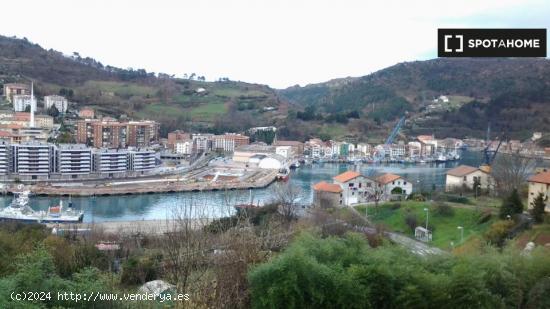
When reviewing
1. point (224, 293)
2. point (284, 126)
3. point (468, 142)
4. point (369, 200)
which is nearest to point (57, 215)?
point (369, 200)

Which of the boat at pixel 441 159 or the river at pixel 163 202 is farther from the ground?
the boat at pixel 441 159

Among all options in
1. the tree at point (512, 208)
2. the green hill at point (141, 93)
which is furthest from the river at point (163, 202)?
the green hill at point (141, 93)

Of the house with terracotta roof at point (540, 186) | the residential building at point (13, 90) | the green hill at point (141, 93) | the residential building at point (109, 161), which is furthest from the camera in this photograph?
the green hill at point (141, 93)

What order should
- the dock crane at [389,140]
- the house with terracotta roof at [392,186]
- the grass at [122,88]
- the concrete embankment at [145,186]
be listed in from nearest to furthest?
the house with terracotta roof at [392,186]
the concrete embankment at [145,186]
the dock crane at [389,140]
the grass at [122,88]

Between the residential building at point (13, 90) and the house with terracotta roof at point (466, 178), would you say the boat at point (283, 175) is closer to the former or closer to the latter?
the house with terracotta roof at point (466, 178)

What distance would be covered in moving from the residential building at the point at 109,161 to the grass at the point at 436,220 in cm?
703

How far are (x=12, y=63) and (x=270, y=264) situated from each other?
2292 centimetres

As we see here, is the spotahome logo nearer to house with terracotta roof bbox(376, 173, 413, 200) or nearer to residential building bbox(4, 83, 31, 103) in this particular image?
house with terracotta roof bbox(376, 173, 413, 200)

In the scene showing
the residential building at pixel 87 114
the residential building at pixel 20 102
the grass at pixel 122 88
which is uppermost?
the grass at pixel 122 88

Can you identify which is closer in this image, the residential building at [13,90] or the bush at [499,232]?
the bush at [499,232]

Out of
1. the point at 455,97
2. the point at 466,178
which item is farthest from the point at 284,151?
the point at 455,97

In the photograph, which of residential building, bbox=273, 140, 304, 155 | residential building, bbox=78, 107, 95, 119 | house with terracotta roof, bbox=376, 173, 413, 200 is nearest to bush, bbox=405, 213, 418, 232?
house with terracotta roof, bbox=376, 173, 413, 200

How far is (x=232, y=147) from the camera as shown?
19.6m

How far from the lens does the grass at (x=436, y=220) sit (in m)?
6.00
